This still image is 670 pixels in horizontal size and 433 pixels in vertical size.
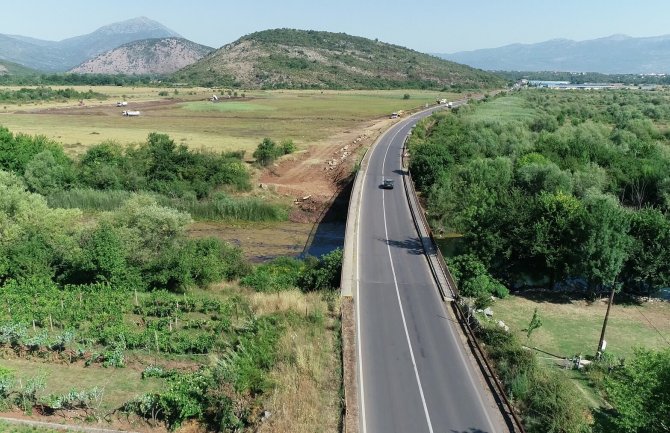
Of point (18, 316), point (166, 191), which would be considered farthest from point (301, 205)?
point (18, 316)

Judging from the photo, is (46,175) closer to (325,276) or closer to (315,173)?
(315,173)

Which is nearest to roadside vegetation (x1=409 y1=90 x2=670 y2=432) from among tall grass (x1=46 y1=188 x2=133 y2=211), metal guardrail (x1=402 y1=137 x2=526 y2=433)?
metal guardrail (x1=402 y1=137 x2=526 y2=433)

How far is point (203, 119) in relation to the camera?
136750mm

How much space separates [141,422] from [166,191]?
47915 mm

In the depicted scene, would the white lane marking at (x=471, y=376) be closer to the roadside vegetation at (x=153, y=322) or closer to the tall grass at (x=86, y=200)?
the roadside vegetation at (x=153, y=322)

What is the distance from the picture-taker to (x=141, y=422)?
2244 centimetres

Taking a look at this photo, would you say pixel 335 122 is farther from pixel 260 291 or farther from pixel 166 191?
pixel 260 291

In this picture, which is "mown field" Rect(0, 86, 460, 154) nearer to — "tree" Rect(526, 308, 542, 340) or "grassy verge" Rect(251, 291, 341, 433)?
"grassy verge" Rect(251, 291, 341, 433)

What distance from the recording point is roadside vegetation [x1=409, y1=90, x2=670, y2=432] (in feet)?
72.4

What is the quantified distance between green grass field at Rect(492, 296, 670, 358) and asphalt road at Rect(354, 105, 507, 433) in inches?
239

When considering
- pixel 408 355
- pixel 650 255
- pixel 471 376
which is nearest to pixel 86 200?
pixel 408 355

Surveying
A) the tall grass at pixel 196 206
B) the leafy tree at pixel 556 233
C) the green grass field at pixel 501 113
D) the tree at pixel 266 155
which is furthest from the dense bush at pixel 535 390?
the green grass field at pixel 501 113

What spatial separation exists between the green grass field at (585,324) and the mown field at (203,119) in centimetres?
6656

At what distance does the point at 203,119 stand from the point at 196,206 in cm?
7906
